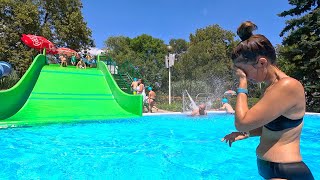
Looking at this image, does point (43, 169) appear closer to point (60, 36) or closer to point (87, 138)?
point (87, 138)

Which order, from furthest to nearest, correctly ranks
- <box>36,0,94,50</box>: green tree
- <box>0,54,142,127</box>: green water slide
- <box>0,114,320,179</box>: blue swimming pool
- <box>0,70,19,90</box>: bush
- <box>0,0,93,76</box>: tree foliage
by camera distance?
1. <box>36,0,94,50</box>: green tree
2. <box>0,0,93,76</box>: tree foliage
3. <box>0,70,19,90</box>: bush
4. <box>0,54,142,127</box>: green water slide
5. <box>0,114,320,179</box>: blue swimming pool

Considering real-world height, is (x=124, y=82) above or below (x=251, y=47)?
above

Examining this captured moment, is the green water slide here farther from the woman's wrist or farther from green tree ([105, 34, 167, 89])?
green tree ([105, 34, 167, 89])

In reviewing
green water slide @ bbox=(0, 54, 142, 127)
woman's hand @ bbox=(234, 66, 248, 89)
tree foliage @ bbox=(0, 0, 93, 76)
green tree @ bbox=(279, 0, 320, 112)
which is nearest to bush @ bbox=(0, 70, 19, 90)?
tree foliage @ bbox=(0, 0, 93, 76)

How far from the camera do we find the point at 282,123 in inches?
60.7

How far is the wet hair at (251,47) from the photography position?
59.2 inches

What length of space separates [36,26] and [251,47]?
92.2 feet

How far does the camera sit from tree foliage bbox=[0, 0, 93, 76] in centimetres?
2507

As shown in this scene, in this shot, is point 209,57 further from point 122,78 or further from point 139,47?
point 122,78

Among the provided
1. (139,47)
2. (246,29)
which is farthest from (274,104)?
(139,47)

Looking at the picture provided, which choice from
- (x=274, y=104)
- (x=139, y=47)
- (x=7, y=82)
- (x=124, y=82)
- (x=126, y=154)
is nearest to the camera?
(x=274, y=104)

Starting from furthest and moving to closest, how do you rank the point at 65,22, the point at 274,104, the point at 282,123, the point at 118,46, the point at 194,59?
the point at 118,46
the point at 194,59
the point at 65,22
the point at 282,123
the point at 274,104

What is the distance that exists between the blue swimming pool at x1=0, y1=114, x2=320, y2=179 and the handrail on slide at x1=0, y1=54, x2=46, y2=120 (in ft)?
6.67

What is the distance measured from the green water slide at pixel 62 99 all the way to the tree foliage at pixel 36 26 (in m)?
12.7
